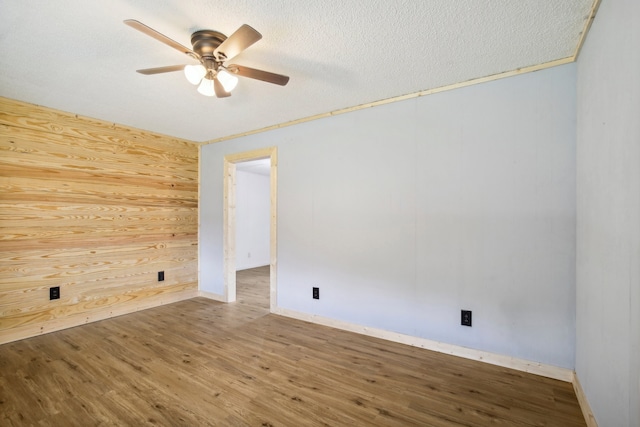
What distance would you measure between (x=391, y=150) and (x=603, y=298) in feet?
6.02

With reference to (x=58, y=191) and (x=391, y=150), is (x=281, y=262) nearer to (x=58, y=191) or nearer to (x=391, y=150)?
(x=391, y=150)

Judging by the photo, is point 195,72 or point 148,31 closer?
point 148,31

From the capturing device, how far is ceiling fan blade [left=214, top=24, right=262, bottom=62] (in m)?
1.48

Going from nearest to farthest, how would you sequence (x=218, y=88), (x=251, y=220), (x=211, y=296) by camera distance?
1. (x=218, y=88)
2. (x=211, y=296)
3. (x=251, y=220)

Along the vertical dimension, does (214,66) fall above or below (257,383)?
above

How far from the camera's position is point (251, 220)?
712cm

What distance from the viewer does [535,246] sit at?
214 centimetres

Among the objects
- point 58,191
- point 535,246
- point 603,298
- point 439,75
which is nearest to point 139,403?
point 58,191

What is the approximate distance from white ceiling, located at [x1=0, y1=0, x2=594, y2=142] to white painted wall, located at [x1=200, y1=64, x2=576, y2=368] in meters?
0.33

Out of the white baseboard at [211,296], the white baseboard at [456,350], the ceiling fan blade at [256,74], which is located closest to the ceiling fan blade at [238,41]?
the ceiling fan blade at [256,74]

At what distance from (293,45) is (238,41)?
17.9 inches

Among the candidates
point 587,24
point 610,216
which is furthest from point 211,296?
point 587,24

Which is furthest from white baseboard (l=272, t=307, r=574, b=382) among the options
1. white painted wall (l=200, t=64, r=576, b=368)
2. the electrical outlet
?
the electrical outlet

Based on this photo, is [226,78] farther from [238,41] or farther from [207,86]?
[238,41]
